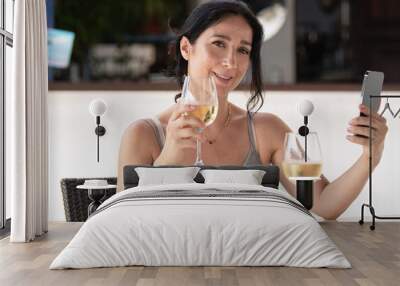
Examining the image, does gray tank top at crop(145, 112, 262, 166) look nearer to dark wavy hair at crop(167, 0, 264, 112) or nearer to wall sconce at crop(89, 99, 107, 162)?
dark wavy hair at crop(167, 0, 264, 112)

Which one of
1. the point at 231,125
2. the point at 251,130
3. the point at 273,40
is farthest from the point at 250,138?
the point at 273,40

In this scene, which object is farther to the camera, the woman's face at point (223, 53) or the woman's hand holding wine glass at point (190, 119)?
the woman's face at point (223, 53)

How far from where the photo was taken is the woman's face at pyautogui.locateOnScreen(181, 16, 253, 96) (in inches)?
213

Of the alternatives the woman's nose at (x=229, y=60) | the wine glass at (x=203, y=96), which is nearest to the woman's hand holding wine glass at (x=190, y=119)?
the wine glass at (x=203, y=96)

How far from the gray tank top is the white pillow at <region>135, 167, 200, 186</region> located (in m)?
0.33

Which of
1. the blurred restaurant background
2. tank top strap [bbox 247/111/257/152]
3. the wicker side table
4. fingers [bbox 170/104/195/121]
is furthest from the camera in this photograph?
the blurred restaurant background

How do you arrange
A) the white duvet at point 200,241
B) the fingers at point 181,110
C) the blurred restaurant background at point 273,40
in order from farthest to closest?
the blurred restaurant background at point 273,40, the fingers at point 181,110, the white duvet at point 200,241

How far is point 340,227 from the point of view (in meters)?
5.18

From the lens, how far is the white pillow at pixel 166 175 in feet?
16.0

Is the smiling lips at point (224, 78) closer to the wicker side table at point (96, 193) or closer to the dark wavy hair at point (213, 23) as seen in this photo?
the dark wavy hair at point (213, 23)

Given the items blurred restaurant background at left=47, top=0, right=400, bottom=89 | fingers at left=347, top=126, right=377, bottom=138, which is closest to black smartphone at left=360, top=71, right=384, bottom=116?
fingers at left=347, top=126, right=377, bottom=138

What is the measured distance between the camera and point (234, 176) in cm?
491

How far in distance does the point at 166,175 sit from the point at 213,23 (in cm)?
124

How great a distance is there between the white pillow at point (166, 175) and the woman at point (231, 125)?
0.92ft
